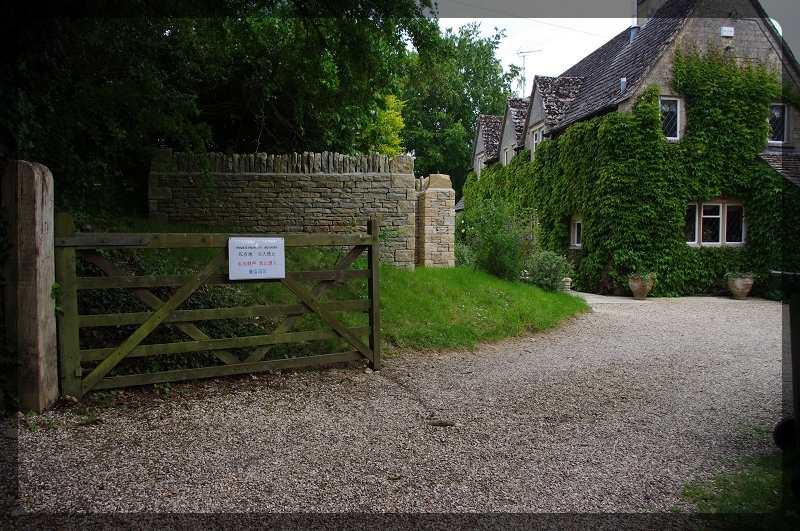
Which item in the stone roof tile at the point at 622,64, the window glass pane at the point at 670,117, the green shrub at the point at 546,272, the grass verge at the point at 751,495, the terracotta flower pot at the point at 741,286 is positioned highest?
the stone roof tile at the point at 622,64

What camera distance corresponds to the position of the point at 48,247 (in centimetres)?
512

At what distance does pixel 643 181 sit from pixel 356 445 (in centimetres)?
1617

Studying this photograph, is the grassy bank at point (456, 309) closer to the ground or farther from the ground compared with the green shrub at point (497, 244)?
closer to the ground

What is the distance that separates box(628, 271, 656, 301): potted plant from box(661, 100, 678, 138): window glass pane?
15.8 ft

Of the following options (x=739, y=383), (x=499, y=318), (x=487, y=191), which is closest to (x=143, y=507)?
(x=739, y=383)

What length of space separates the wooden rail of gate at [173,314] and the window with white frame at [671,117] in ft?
50.2

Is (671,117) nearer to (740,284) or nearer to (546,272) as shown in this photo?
(740,284)

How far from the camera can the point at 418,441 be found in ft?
15.6

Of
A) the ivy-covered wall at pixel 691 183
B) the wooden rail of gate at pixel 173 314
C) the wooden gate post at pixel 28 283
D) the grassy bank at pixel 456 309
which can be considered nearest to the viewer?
the wooden gate post at pixel 28 283

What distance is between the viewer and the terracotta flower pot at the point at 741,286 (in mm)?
17812

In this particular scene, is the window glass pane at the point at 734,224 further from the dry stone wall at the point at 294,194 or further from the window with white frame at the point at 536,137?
the dry stone wall at the point at 294,194

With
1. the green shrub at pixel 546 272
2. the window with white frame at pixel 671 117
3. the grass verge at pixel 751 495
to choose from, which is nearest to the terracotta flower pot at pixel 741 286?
the window with white frame at pixel 671 117

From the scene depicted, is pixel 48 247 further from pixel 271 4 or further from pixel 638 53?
pixel 638 53

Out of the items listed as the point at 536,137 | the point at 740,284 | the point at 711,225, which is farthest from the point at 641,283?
the point at 536,137
